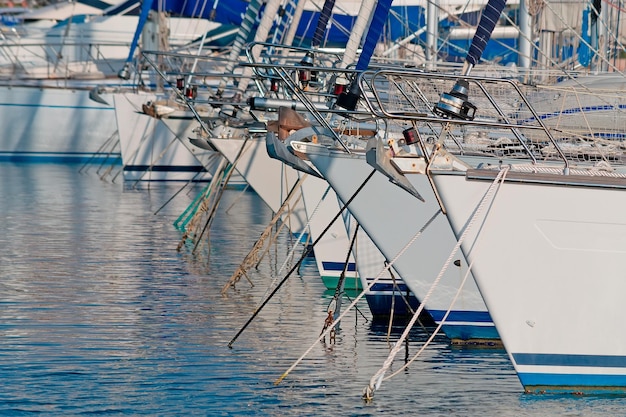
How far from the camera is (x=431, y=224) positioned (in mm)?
9305

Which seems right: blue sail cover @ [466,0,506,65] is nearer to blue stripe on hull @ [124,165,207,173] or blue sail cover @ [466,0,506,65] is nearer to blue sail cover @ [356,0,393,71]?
blue sail cover @ [356,0,393,71]

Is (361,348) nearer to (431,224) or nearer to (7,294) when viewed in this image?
(431,224)

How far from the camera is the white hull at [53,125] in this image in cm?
3500

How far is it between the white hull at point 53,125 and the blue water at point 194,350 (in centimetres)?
1864

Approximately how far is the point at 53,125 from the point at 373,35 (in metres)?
26.4

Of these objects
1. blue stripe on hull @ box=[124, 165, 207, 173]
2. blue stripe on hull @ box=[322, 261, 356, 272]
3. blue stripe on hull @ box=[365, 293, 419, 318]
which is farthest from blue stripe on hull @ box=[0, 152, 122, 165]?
blue stripe on hull @ box=[365, 293, 419, 318]

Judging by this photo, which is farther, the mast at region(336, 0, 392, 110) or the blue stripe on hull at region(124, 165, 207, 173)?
the blue stripe on hull at region(124, 165, 207, 173)

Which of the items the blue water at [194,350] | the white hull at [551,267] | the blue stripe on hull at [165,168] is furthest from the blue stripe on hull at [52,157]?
the white hull at [551,267]

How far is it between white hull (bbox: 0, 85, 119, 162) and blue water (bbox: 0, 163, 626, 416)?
18637mm

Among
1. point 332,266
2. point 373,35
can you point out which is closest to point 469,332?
point 373,35

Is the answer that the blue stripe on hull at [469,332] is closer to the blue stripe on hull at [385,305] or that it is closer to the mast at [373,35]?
the blue stripe on hull at [385,305]

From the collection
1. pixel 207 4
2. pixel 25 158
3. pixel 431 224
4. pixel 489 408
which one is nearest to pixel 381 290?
pixel 431 224

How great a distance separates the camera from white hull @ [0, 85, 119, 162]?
115 feet

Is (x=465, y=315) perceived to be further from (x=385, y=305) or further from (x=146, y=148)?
(x=146, y=148)
